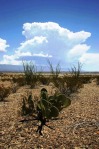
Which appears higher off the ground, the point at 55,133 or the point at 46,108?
the point at 46,108

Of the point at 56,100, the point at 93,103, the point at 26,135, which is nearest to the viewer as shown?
the point at 26,135

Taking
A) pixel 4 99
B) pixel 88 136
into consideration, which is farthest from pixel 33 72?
pixel 88 136

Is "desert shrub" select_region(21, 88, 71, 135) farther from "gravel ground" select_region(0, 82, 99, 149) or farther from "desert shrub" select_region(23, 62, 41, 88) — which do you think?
"desert shrub" select_region(23, 62, 41, 88)

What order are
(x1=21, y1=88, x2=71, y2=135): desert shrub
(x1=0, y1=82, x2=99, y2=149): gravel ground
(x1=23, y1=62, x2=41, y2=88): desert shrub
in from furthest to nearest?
(x1=23, y1=62, x2=41, y2=88): desert shrub → (x1=21, y1=88, x2=71, y2=135): desert shrub → (x1=0, y1=82, x2=99, y2=149): gravel ground

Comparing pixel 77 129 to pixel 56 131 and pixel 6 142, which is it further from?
pixel 6 142

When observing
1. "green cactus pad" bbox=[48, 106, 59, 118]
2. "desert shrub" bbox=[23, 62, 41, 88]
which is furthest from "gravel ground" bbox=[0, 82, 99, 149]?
"desert shrub" bbox=[23, 62, 41, 88]

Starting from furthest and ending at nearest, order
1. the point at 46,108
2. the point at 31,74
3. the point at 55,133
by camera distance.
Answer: the point at 31,74
the point at 46,108
the point at 55,133

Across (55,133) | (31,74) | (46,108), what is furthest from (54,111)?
(31,74)

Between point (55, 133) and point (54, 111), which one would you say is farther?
point (54, 111)

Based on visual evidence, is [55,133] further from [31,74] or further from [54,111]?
[31,74]

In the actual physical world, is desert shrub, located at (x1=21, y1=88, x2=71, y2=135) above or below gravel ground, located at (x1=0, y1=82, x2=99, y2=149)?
above

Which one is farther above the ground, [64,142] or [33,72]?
[33,72]

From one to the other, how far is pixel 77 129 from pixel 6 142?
1751 millimetres

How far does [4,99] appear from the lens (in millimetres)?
11617
